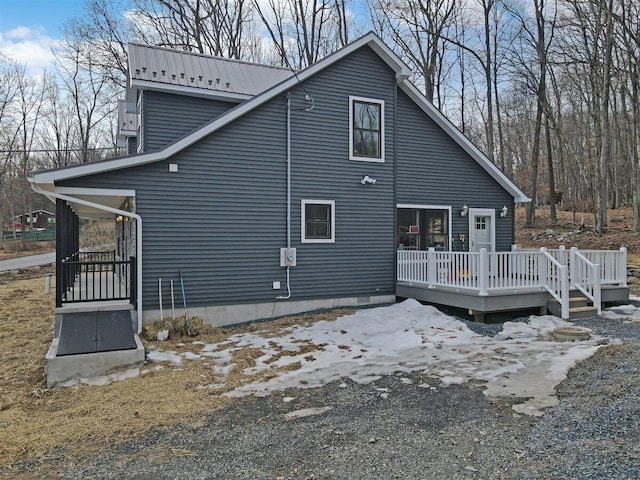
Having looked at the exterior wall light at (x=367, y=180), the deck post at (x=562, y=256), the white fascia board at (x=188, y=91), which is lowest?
the deck post at (x=562, y=256)

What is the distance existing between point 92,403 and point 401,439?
3.63 meters

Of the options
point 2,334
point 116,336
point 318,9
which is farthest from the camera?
point 318,9

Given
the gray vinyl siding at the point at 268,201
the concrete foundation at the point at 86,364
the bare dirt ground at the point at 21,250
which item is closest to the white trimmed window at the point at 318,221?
the gray vinyl siding at the point at 268,201

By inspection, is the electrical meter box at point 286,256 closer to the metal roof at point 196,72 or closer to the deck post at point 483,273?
the deck post at point 483,273

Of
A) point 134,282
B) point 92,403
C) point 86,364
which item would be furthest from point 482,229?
point 92,403

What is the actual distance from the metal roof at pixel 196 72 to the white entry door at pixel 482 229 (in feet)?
21.5

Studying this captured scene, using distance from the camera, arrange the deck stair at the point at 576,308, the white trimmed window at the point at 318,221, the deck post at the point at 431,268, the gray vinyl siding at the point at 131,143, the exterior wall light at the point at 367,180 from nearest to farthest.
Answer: the deck stair at the point at 576,308 → the deck post at the point at 431,268 → the white trimmed window at the point at 318,221 → the exterior wall light at the point at 367,180 → the gray vinyl siding at the point at 131,143

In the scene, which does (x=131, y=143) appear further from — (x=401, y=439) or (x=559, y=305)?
(x=401, y=439)

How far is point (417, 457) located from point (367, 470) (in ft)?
1.51

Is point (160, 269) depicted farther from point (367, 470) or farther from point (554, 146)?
point (554, 146)

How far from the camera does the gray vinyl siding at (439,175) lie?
11.4 m

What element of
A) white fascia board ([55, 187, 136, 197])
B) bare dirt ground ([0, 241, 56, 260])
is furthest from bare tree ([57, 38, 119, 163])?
white fascia board ([55, 187, 136, 197])

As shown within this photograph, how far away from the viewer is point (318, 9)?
2194 centimetres

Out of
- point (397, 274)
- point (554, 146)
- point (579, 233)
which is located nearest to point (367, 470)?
point (397, 274)
